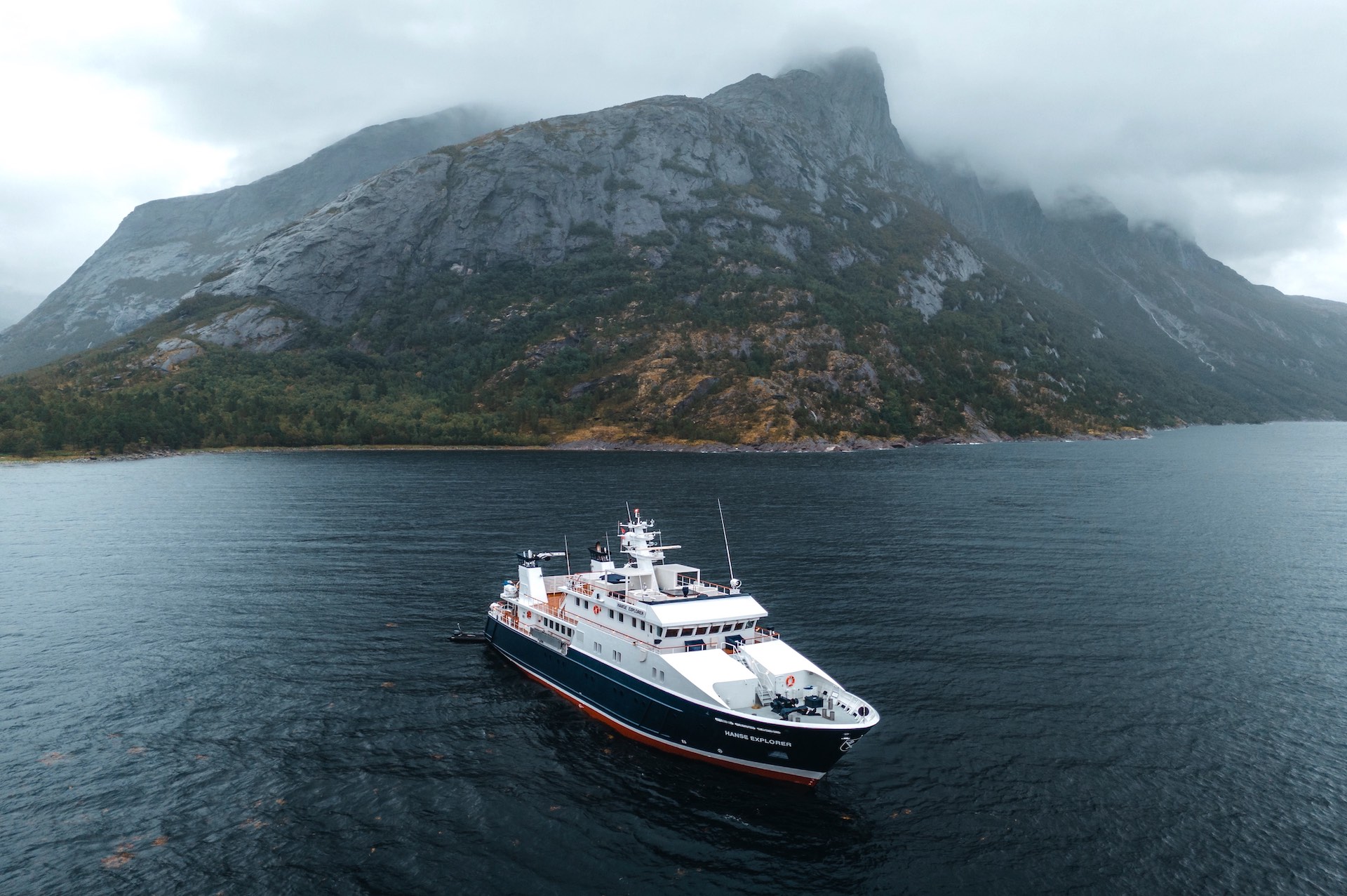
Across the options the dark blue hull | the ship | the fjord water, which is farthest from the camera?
the ship

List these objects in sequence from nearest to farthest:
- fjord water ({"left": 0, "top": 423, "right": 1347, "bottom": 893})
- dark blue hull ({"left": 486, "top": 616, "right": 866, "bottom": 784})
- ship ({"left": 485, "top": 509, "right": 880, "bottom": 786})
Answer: fjord water ({"left": 0, "top": 423, "right": 1347, "bottom": 893}) → dark blue hull ({"left": 486, "top": 616, "right": 866, "bottom": 784}) → ship ({"left": 485, "top": 509, "right": 880, "bottom": 786})

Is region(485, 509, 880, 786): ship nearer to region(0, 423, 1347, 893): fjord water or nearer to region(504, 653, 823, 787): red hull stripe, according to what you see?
region(504, 653, 823, 787): red hull stripe

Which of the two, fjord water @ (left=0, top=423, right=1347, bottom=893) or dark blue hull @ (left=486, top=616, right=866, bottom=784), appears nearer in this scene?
fjord water @ (left=0, top=423, right=1347, bottom=893)

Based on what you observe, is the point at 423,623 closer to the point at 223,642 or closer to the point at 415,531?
the point at 223,642

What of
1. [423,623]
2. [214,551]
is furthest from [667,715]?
[214,551]

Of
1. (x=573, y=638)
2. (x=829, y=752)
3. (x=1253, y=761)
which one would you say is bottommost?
(x=1253, y=761)

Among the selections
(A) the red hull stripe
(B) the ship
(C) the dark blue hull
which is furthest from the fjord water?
(B) the ship

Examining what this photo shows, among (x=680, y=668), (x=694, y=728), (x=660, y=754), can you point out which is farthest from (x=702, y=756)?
(x=680, y=668)

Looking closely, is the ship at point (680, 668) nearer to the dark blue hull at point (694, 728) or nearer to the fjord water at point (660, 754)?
the dark blue hull at point (694, 728)
